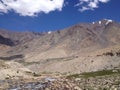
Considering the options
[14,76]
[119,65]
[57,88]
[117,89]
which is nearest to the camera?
[57,88]

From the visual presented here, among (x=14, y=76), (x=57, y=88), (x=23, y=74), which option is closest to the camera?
(x=57, y=88)

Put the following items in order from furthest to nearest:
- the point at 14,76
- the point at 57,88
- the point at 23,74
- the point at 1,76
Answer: the point at 23,74 < the point at 14,76 < the point at 1,76 < the point at 57,88

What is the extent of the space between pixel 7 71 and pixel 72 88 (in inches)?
4339

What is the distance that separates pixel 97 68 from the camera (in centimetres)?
19925

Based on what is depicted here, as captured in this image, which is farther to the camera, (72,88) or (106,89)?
(106,89)

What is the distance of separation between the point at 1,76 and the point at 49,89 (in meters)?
97.8

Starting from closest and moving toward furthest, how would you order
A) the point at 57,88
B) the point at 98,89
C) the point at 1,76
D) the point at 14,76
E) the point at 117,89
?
the point at 57,88
the point at 117,89
the point at 98,89
the point at 1,76
the point at 14,76

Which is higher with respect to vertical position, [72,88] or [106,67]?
[106,67]

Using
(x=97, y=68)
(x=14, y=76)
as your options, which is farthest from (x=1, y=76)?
(x=97, y=68)

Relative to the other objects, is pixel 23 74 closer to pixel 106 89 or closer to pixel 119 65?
pixel 119 65

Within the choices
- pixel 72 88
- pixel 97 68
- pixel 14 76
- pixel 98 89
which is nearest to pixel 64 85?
pixel 72 88

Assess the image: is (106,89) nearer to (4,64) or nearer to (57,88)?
(57,88)

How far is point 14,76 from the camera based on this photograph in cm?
12912

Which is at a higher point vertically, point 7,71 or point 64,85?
point 7,71
